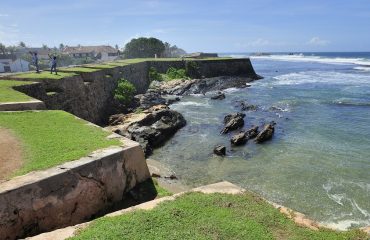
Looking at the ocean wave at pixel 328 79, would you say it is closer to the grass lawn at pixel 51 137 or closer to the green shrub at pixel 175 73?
the green shrub at pixel 175 73

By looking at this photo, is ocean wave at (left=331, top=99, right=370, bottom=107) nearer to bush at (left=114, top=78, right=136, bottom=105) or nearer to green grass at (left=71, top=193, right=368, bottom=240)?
bush at (left=114, top=78, right=136, bottom=105)

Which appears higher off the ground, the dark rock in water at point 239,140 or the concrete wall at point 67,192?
the concrete wall at point 67,192

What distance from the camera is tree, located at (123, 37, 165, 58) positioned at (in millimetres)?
68438

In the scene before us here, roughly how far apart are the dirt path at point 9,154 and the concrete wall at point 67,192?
28.4 inches

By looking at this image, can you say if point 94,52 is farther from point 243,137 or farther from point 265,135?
point 265,135

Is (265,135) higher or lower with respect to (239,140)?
higher

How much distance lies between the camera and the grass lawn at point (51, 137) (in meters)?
8.82

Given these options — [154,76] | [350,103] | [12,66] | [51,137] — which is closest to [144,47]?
[12,66]

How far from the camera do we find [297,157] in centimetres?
1777

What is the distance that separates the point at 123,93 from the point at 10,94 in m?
15.2

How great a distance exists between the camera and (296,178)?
15180mm

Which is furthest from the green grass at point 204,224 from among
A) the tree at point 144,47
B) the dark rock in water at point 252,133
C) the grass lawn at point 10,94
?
the tree at point 144,47

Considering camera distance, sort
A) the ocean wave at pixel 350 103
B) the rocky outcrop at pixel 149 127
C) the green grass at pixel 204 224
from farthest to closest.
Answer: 1. the ocean wave at pixel 350 103
2. the rocky outcrop at pixel 149 127
3. the green grass at pixel 204 224

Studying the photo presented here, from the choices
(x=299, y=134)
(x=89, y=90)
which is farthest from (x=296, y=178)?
(x=89, y=90)
